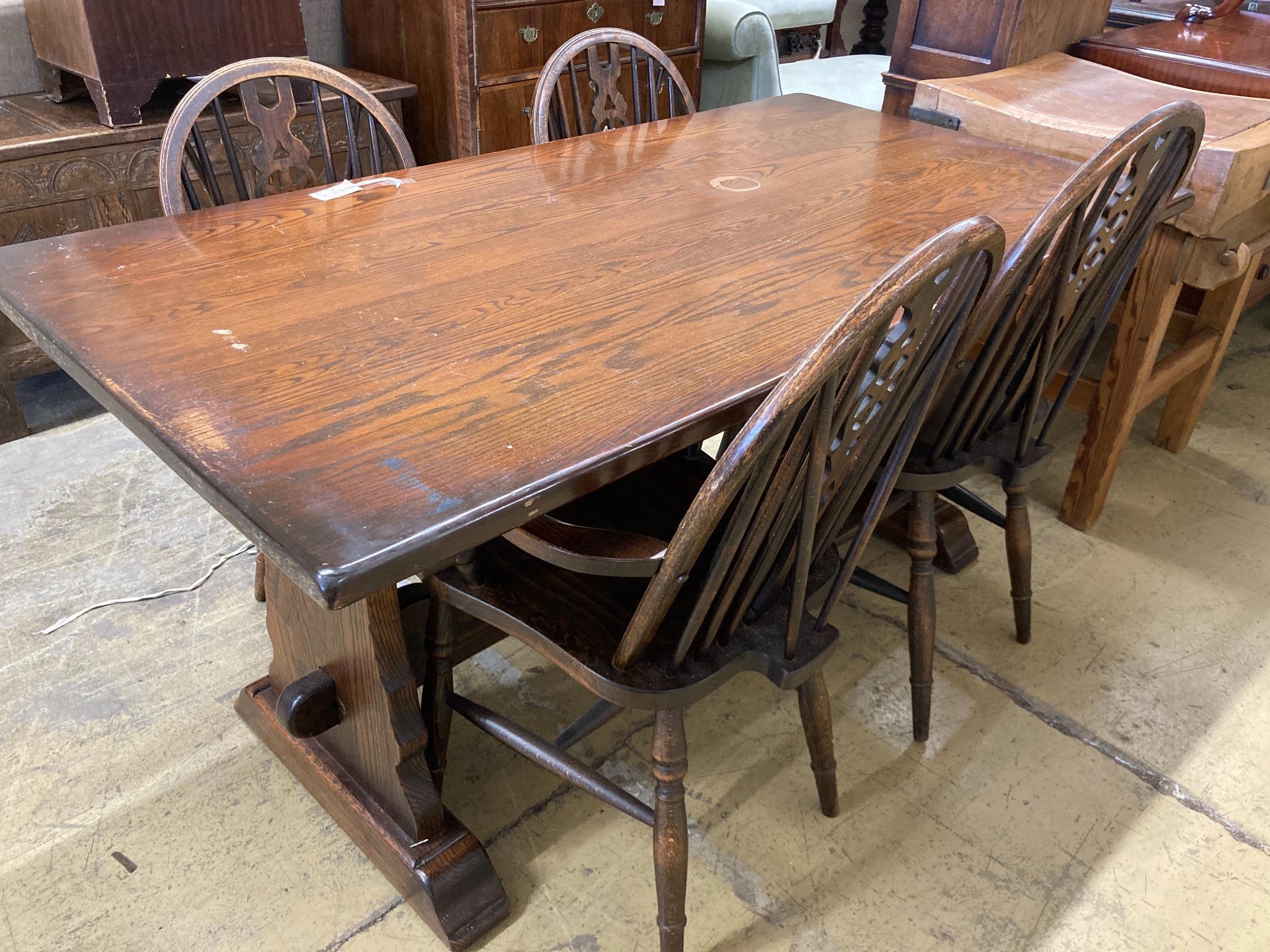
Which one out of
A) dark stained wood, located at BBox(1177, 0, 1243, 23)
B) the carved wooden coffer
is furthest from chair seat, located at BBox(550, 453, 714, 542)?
dark stained wood, located at BBox(1177, 0, 1243, 23)

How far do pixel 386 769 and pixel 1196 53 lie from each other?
2.38m

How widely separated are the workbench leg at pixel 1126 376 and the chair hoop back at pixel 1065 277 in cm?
42

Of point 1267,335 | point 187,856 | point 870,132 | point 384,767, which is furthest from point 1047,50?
point 187,856

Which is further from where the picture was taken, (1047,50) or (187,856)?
(1047,50)

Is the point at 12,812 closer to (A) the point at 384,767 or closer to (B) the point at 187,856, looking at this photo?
(B) the point at 187,856

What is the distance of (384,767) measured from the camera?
1380mm

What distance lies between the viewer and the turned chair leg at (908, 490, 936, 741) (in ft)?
5.32

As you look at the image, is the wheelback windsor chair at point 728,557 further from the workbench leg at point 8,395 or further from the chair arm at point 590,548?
the workbench leg at point 8,395

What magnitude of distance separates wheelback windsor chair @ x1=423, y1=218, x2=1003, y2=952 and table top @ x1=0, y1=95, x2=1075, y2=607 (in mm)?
119

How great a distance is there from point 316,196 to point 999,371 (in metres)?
1.04

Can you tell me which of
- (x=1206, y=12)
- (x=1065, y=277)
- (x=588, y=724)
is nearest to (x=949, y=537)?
(x=1065, y=277)

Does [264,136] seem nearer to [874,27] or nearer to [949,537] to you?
[949,537]

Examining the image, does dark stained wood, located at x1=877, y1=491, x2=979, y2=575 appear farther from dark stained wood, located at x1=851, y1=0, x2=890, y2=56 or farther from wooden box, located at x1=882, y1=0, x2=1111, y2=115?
dark stained wood, located at x1=851, y1=0, x2=890, y2=56

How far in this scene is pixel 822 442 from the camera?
0.98 meters
